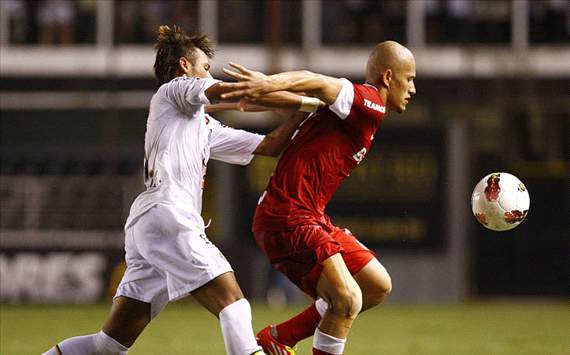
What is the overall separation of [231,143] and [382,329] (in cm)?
706

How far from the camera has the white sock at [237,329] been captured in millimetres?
7016

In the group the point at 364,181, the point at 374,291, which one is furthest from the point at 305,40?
the point at 374,291

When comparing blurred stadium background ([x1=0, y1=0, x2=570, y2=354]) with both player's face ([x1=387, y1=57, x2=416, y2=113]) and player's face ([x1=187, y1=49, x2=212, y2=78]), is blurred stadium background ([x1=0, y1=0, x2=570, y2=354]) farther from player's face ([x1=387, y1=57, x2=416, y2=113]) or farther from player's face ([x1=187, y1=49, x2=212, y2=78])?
player's face ([x1=187, y1=49, x2=212, y2=78])

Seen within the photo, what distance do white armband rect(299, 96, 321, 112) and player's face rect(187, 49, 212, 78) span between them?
634mm

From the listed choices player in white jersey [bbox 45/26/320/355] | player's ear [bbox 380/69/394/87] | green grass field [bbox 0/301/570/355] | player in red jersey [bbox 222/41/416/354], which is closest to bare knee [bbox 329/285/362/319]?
player in red jersey [bbox 222/41/416/354]

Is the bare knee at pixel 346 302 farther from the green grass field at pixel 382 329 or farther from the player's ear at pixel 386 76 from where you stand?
the green grass field at pixel 382 329

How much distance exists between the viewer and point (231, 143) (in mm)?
8062

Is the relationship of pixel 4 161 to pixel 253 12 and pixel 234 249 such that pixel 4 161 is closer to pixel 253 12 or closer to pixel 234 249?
pixel 234 249

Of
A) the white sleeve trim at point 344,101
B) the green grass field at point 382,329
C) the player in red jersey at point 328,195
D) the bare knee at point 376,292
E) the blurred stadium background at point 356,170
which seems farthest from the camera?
the blurred stadium background at point 356,170

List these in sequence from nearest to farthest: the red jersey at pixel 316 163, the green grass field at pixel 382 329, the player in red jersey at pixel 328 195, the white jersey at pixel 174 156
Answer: the white jersey at pixel 174 156, the player in red jersey at pixel 328 195, the red jersey at pixel 316 163, the green grass field at pixel 382 329

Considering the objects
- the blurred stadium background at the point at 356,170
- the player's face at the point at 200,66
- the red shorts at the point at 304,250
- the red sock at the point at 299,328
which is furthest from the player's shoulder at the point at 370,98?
the blurred stadium background at the point at 356,170

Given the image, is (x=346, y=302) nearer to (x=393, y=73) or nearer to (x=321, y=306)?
(x=321, y=306)

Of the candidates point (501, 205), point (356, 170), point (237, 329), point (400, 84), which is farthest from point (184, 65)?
point (356, 170)

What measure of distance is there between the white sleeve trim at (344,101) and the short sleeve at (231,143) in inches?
30.0
